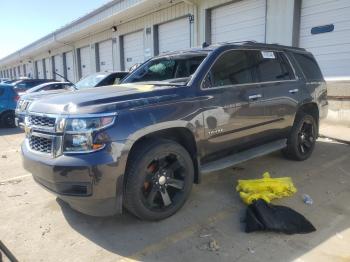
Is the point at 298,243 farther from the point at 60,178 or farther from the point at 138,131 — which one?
the point at 60,178

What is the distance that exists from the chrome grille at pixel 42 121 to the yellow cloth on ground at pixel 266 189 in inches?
91.1

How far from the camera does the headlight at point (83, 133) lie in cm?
305

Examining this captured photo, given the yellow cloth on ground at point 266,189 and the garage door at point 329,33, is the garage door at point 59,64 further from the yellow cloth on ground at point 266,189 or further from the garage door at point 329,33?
the yellow cloth on ground at point 266,189

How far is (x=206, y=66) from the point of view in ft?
13.1

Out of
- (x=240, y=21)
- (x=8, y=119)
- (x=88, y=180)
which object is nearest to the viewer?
(x=88, y=180)

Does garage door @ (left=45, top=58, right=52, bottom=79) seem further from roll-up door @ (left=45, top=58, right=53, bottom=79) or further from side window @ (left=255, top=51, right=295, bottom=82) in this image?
side window @ (left=255, top=51, right=295, bottom=82)

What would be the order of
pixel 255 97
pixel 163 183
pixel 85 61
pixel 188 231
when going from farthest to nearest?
pixel 85 61 → pixel 255 97 → pixel 163 183 → pixel 188 231

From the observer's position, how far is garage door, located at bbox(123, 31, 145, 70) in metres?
17.3

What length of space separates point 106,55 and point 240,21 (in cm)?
1158

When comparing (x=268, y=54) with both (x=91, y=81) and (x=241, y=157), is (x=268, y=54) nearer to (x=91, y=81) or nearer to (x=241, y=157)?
(x=241, y=157)

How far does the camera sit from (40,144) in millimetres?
3424

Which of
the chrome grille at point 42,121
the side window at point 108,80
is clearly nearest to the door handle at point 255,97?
the chrome grille at point 42,121

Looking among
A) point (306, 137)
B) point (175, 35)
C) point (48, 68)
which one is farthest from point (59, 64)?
point (306, 137)

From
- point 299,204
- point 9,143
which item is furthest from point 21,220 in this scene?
point 9,143
